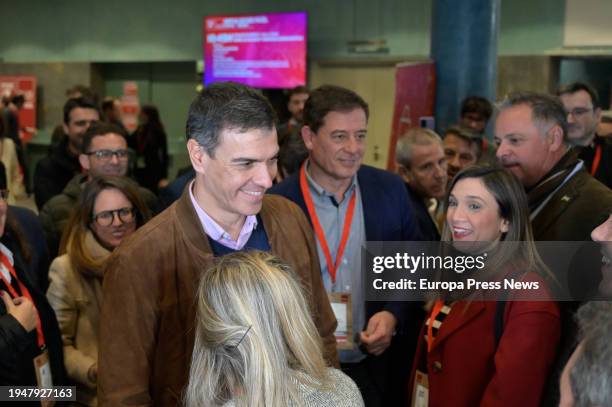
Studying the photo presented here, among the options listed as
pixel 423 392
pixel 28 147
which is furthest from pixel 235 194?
pixel 28 147

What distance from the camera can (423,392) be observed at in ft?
7.81

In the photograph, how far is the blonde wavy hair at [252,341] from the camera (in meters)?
1.41

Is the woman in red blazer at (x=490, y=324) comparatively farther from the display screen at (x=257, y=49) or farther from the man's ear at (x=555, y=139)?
the display screen at (x=257, y=49)

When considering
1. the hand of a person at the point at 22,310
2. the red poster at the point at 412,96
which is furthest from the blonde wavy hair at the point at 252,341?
the red poster at the point at 412,96

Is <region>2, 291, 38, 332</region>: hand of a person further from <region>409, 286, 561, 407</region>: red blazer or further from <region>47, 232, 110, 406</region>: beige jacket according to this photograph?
<region>409, 286, 561, 407</region>: red blazer

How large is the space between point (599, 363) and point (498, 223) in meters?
1.00

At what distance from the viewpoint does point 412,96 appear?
215 inches

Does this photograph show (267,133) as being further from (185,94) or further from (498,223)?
(185,94)

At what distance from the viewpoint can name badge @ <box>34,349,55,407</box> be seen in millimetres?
2277

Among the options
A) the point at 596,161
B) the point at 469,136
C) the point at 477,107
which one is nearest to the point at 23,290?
the point at 469,136

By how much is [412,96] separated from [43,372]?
154 inches

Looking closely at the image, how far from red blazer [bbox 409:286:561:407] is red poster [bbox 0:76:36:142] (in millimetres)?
10767

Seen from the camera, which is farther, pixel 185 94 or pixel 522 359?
pixel 185 94

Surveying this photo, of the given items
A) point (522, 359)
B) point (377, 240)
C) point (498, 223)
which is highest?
point (498, 223)
